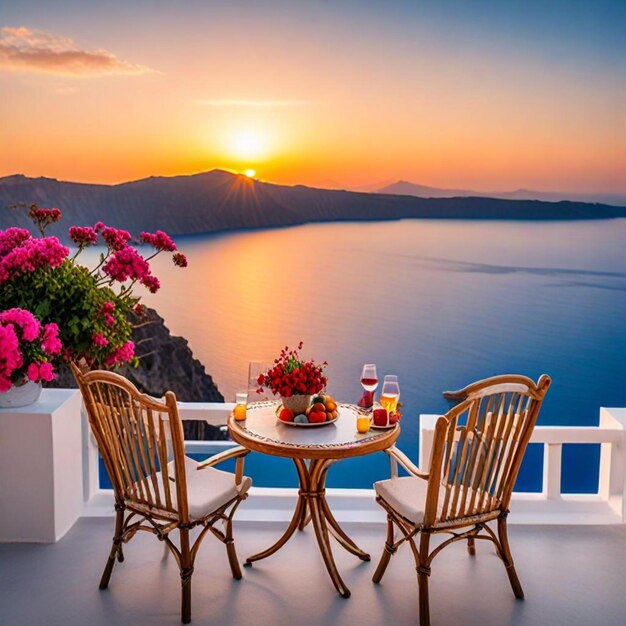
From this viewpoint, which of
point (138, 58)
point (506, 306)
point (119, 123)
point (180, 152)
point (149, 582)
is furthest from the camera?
point (506, 306)

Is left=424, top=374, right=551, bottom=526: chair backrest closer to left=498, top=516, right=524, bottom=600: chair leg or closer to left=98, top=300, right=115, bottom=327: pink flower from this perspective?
left=498, top=516, right=524, bottom=600: chair leg

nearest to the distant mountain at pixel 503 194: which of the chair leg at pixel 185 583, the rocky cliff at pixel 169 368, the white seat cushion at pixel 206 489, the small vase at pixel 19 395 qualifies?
the rocky cliff at pixel 169 368

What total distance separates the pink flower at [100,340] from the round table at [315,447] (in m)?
0.72

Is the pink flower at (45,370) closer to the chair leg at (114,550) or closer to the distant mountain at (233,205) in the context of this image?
the chair leg at (114,550)

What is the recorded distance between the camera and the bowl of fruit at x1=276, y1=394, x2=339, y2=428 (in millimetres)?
3008

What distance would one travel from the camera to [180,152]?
9781 millimetres

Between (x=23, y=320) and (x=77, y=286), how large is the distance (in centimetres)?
41

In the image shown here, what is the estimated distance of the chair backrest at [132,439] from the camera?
258 centimetres

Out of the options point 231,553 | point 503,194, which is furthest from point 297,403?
point 503,194

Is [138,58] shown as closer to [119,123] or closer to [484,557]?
[119,123]

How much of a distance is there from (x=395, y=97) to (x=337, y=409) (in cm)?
653

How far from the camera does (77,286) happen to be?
11.3ft

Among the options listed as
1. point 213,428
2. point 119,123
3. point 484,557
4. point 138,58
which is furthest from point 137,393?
point 213,428

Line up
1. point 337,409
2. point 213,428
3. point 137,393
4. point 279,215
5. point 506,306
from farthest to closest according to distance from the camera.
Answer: point 213,428, point 506,306, point 279,215, point 337,409, point 137,393
